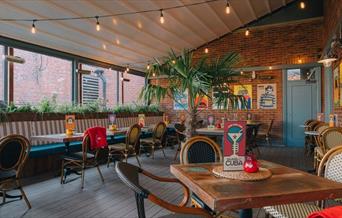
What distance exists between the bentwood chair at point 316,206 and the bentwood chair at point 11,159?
2.79 metres

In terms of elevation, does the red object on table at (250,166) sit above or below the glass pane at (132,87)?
below

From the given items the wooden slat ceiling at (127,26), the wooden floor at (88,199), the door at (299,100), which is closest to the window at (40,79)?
the wooden slat ceiling at (127,26)

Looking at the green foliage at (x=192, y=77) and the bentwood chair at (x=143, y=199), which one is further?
the green foliage at (x=192, y=77)

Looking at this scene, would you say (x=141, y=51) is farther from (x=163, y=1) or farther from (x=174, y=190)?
(x=174, y=190)

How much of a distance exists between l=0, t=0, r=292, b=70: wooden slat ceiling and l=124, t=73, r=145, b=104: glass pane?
0.63m

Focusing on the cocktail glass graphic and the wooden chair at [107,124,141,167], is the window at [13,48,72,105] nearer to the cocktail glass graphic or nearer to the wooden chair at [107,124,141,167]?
the wooden chair at [107,124,141,167]

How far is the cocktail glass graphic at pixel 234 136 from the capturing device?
180cm

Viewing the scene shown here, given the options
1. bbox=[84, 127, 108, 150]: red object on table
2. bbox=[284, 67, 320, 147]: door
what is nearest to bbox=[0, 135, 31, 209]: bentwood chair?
bbox=[84, 127, 108, 150]: red object on table

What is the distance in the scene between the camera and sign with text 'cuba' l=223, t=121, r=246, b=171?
1801mm

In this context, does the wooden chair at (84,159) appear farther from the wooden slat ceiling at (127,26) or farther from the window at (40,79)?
the wooden slat ceiling at (127,26)

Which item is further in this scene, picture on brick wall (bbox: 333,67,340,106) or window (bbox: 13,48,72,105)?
window (bbox: 13,48,72,105)

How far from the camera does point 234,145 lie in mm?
1806

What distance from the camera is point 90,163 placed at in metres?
4.41

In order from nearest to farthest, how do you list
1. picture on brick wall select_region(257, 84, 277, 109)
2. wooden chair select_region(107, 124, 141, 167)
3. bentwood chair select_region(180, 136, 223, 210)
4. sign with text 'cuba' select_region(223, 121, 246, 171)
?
sign with text 'cuba' select_region(223, 121, 246, 171) < bentwood chair select_region(180, 136, 223, 210) < wooden chair select_region(107, 124, 141, 167) < picture on brick wall select_region(257, 84, 277, 109)
